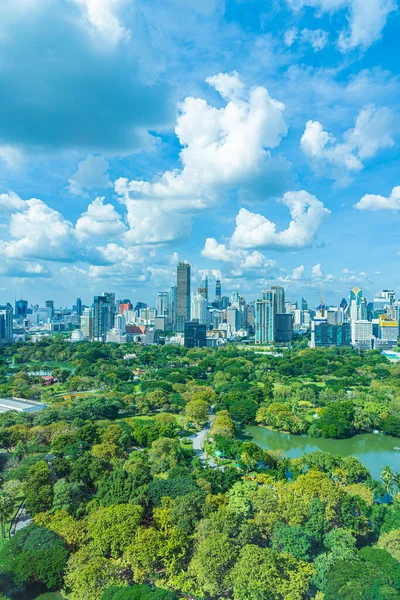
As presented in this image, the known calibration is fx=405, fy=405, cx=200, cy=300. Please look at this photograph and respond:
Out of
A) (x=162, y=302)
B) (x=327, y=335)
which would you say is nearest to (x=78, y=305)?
(x=162, y=302)

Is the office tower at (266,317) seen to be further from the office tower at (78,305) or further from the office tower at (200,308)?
the office tower at (78,305)

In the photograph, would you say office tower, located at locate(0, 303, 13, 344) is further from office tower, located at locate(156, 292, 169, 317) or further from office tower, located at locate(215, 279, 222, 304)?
office tower, located at locate(215, 279, 222, 304)

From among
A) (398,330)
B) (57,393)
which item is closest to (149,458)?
(57,393)

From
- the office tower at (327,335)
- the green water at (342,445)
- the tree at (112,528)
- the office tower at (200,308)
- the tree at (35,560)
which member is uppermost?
the office tower at (200,308)

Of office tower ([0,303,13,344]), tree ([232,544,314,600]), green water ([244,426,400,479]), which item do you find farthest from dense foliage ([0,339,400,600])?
office tower ([0,303,13,344])

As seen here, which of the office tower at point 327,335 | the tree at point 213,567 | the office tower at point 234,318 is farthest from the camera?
the office tower at point 234,318

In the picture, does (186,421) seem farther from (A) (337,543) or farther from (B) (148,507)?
(A) (337,543)

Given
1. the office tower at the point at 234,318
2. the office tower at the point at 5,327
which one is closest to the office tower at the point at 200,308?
the office tower at the point at 234,318
